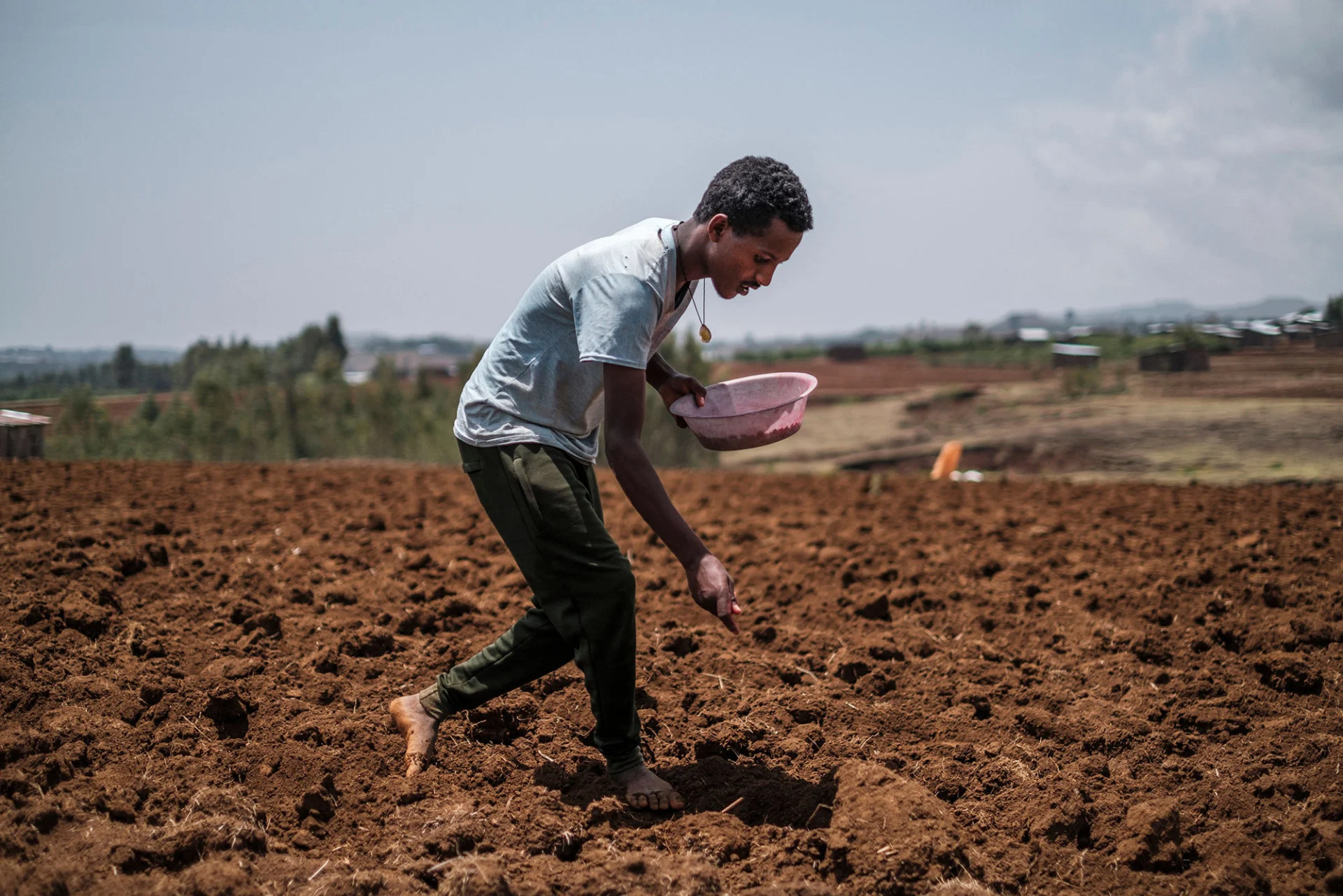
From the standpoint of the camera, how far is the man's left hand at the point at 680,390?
3.41m

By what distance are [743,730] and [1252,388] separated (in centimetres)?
1161

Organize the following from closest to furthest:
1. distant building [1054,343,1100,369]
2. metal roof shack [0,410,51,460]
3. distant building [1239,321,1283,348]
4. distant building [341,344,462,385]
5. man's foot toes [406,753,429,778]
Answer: man's foot toes [406,753,429,778] → metal roof shack [0,410,51,460] → distant building [1239,321,1283,348] → distant building [1054,343,1100,369] → distant building [341,344,462,385]

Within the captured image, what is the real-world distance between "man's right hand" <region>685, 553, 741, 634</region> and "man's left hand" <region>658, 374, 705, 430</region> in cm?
67

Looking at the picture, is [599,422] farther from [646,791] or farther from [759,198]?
[646,791]

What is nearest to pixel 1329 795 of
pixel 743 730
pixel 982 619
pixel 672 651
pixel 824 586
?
pixel 743 730

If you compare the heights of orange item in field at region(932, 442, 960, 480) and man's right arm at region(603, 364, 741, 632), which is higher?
man's right arm at region(603, 364, 741, 632)

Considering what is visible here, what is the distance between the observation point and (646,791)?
3109 mm

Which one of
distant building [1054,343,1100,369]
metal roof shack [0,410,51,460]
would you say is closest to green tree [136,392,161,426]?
metal roof shack [0,410,51,460]

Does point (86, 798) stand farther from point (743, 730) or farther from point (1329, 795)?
point (1329, 795)

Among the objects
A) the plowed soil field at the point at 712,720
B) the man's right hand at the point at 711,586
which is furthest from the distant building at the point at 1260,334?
the man's right hand at the point at 711,586

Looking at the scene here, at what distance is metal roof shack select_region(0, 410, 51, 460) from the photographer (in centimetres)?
1175

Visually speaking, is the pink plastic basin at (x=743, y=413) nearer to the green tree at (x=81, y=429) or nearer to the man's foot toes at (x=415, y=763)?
the man's foot toes at (x=415, y=763)

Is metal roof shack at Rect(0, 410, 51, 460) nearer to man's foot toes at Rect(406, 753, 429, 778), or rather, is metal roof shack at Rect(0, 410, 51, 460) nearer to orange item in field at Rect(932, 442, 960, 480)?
orange item in field at Rect(932, 442, 960, 480)

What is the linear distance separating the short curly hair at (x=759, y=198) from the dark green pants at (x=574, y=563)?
2.69 ft
